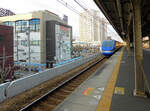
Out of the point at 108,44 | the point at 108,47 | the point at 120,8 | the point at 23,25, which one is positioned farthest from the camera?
the point at 23,25

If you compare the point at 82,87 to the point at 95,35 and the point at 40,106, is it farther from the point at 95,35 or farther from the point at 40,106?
the point at 95,35

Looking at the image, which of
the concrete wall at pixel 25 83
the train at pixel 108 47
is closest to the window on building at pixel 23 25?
the train at pixel 108 47

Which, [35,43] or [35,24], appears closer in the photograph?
[35,43]

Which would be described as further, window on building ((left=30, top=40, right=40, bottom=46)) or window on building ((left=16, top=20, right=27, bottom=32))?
window on building ((left=30, top=40, right=40, bottom=46))

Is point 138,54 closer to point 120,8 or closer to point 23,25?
point 120,8

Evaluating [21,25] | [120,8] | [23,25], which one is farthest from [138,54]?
[21,25]

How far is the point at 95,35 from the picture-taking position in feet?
307

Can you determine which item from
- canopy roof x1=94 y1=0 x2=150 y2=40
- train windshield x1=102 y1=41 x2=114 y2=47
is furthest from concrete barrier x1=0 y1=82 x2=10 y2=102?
train windshield x1=102 y1=41 x2=114 y2=47

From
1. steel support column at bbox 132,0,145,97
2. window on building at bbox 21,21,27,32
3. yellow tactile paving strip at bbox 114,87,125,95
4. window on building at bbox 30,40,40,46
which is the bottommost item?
yellow tactile paving strip at bbox 114,87,125,95

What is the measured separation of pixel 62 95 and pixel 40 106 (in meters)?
1.19

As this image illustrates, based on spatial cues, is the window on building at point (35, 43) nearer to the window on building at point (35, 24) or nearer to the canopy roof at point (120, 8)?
the window on building at point (35, 24)

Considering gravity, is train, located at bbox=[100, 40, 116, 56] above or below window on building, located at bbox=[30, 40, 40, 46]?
below

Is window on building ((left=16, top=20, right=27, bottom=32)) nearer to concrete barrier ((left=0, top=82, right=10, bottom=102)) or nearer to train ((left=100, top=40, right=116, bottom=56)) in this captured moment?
train ((left=100, top=40, right=116, bottom=56))

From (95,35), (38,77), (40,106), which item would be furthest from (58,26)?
(95,35)
